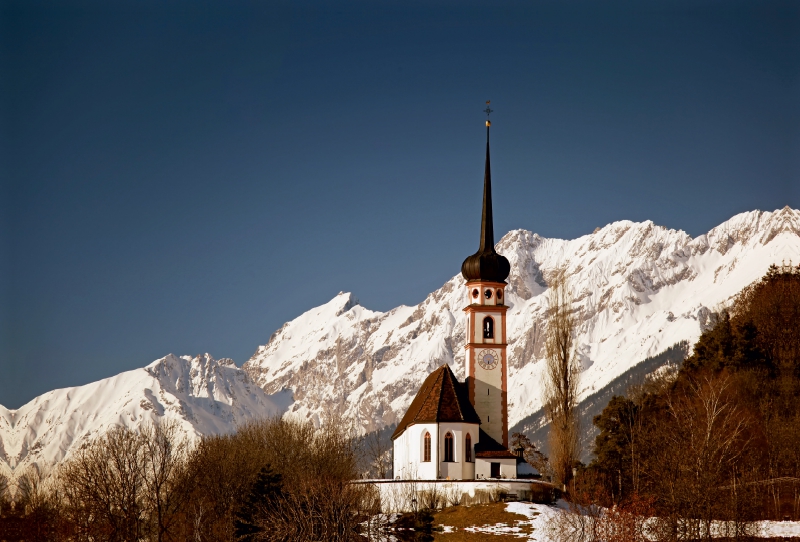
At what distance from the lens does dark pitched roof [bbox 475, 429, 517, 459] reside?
271ft

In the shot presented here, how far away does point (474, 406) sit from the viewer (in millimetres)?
87375

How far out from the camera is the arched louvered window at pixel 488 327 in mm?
89500

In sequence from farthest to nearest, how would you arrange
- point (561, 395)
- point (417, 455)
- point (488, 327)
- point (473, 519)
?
point (488, 327) < point (561, 395) < point (417, 455) < point (473, 519)

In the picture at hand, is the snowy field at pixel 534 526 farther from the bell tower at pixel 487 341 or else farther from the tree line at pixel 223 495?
the bell tower at pixel 487 341

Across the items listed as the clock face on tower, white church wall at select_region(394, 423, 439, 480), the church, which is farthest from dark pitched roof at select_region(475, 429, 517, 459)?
the clock face on tower

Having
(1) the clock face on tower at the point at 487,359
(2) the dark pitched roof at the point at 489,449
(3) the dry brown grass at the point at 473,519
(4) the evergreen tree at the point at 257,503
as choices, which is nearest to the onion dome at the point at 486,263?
(1) the clock face on tower at the point at 487,359

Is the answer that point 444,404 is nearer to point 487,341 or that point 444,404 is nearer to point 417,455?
point 417,455

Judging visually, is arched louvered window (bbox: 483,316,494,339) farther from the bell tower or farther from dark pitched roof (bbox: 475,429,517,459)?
dark pitched roof (bbox: 475,429,517,459)

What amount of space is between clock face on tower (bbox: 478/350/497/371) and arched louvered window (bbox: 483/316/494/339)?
4.41ft

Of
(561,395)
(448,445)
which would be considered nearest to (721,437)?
(561,395)

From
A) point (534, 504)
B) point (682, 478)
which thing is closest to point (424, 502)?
point (534, 504)

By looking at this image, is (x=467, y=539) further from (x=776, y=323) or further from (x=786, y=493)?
(x=776, y=323)

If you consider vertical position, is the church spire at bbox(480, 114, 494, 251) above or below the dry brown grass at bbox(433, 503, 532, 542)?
above

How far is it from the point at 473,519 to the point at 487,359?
19302 millimetres
